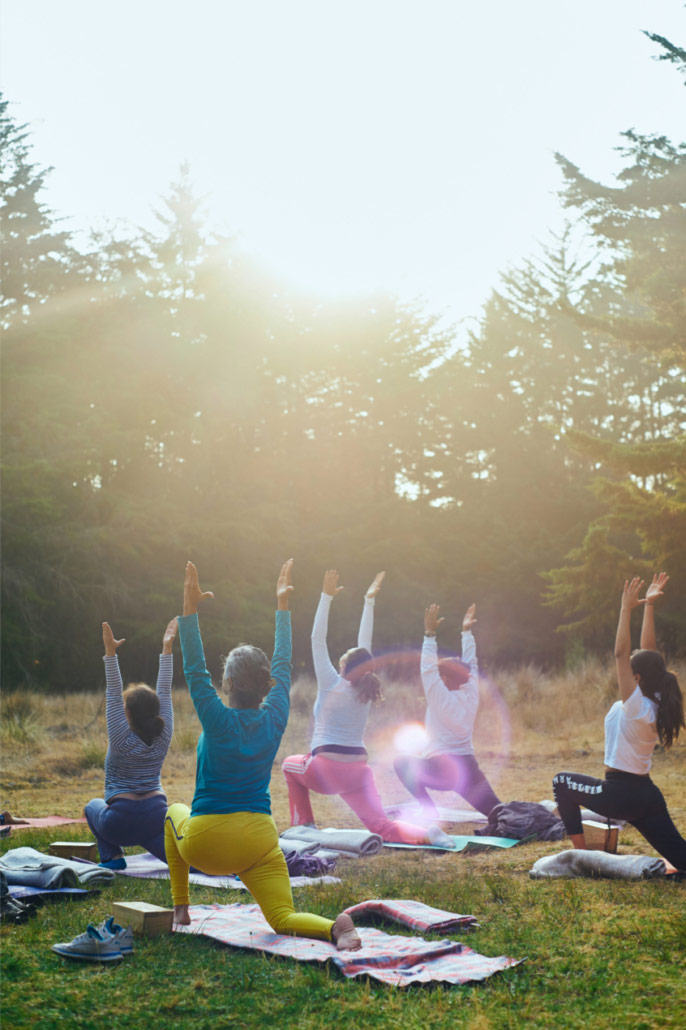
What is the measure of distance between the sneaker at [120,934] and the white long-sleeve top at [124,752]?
1746 millimetres

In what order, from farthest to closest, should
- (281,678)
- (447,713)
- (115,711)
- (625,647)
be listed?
(447,713) < (115,711) < (625,647) < (281,678)

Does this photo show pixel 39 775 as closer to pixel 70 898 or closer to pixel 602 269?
pixel 70 898

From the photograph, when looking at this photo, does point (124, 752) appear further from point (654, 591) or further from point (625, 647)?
point (654, 591)

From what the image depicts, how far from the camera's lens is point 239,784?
13.3 feet

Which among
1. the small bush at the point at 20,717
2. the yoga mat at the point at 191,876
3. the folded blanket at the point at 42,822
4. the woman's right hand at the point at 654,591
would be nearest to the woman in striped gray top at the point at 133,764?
the yoga mat at the point at 191,876

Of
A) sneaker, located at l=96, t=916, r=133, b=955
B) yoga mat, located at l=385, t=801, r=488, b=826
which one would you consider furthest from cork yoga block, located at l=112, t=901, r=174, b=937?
yoga mat, located at l=385, t=801, r=488, b=826

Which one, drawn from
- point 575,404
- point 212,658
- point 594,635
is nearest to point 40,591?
point 212,658

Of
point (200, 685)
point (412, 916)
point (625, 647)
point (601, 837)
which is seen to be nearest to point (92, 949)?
point (200, 685)

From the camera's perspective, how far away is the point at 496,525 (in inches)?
1186

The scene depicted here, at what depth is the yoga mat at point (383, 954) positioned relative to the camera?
3.62 m

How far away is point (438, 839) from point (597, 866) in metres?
1.59

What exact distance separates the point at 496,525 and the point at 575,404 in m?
5.13

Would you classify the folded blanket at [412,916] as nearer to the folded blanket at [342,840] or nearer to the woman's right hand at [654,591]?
A: the folded blanket at [342,840]

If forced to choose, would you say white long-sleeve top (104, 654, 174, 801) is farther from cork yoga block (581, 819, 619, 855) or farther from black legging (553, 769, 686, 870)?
cork yoga block (581, 819, 619, 855)
